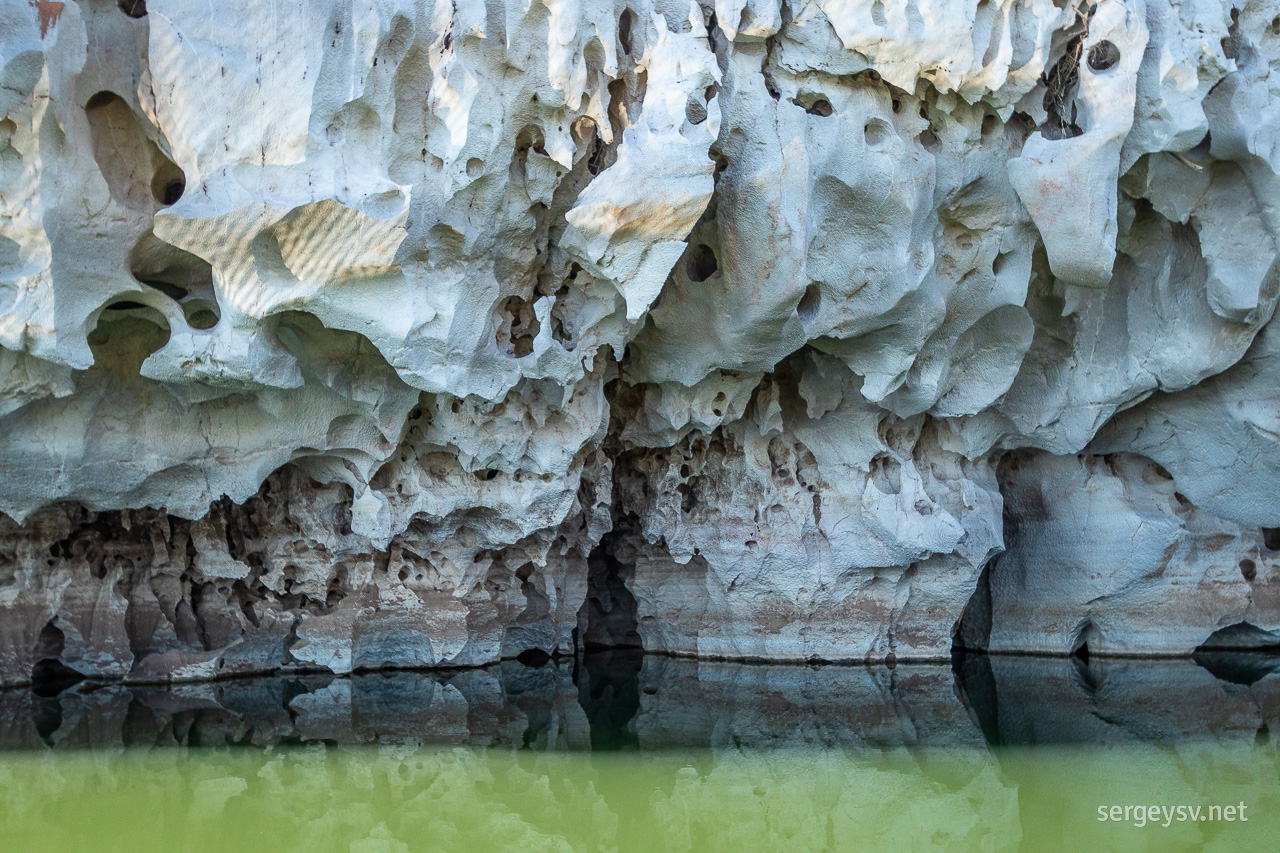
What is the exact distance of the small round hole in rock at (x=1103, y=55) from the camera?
6.25 m

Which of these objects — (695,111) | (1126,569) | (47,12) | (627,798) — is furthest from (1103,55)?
(47,12)

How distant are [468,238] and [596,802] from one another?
2.92m

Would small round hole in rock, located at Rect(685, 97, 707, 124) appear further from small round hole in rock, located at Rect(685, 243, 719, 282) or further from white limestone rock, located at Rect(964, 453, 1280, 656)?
white limestone rock, located at Rect(964, 453, 1280, 656)

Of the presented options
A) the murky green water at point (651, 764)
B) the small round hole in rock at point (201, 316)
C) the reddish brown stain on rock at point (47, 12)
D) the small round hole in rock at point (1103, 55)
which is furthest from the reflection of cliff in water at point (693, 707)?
the small round hole in rock at point (1103, 55)

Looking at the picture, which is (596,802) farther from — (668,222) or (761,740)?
(668,222)

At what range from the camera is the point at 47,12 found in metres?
5.00

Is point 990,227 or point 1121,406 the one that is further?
point 1121,406

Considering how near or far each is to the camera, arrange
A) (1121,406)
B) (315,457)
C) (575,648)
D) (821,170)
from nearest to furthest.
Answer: (821,170)
(315,457)
(1121,406)
(575,648)

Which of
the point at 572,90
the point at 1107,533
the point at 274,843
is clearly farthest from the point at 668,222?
the point at 1107,533

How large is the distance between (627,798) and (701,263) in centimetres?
324

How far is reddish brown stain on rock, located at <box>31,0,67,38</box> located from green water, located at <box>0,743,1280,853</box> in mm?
3302

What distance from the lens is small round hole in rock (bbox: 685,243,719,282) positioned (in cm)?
659

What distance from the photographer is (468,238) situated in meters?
5.89

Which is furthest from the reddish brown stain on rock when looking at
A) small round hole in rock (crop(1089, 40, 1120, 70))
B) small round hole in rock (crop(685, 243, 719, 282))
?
small round hole in rock (crop(1089, 40, 1120, 70))
